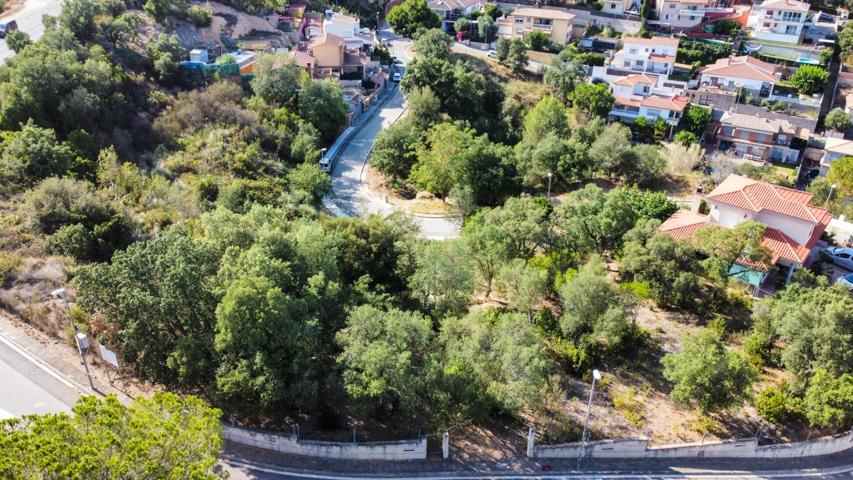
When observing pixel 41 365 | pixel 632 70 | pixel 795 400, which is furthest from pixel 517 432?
pixel 632 70

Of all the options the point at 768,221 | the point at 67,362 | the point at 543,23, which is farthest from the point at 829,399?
the point at 543,23

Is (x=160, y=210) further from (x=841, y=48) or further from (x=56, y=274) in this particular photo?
(x=841, y=48)

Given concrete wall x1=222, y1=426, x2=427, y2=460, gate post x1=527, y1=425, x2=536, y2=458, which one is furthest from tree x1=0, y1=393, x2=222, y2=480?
gate post x1=527, y1=425, x2=536, y2=458

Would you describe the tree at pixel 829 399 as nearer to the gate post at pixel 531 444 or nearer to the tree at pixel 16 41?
the gate post at pixel 531 444

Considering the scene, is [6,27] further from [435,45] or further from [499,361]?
[499,361]

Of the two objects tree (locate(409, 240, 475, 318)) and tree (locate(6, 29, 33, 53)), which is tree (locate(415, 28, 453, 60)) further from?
tree (locate(409, 240, 475, 318))
